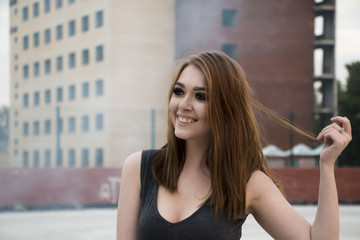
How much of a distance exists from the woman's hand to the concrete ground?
6.61 m

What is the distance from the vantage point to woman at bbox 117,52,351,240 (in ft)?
7.32

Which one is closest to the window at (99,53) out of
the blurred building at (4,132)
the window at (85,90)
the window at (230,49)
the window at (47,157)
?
the window at (85,90)

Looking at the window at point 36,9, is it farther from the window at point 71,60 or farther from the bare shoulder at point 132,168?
the bare shoulder at point 132,168

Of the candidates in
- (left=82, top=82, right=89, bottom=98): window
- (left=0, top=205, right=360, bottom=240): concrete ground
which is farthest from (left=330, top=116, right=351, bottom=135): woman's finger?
(left=82, top=82, right=89, bottom=98): window

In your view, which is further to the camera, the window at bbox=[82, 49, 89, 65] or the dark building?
the window at bbox=[82, 49, 89, 65]

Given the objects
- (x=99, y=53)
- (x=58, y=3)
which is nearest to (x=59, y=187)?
(x=99, y=53)

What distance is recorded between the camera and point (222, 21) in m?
36.0

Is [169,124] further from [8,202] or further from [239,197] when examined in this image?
[8,202]

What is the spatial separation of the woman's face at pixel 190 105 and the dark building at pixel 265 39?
105ft

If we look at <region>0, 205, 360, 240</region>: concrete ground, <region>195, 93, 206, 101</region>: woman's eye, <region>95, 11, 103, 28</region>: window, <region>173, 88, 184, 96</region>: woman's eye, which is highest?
<region>95, 11, 103, 28</region>: window

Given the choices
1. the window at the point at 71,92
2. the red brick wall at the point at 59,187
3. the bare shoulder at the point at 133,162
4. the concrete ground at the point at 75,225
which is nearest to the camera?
the bare shoulder at the point at 133,162

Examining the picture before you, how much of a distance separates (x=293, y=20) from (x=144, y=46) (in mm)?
8789

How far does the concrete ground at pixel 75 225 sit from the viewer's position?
29.2 ft

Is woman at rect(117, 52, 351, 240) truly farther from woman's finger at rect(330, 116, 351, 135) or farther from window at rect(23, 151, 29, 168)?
window at rect(23, 151, 29, 168)
